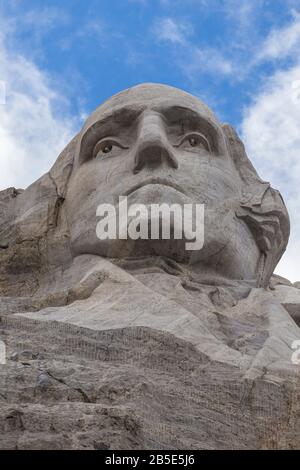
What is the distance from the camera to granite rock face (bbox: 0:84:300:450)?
173 inches

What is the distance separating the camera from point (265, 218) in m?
7.90

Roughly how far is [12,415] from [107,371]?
80 cm

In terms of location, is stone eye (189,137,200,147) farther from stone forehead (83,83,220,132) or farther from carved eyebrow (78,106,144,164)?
carved eyebrow (78,106,144,164)

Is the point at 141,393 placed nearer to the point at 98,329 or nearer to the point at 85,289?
the point at 98,329

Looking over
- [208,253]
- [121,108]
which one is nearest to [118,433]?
[208,253]

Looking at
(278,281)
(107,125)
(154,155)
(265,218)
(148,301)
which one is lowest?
(148,301)

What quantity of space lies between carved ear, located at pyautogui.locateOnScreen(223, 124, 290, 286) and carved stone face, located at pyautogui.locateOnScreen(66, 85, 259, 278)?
8 centimetres

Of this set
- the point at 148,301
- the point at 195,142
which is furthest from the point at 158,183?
the point at 148,301

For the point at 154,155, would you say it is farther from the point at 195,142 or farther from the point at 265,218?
the point at 265,218

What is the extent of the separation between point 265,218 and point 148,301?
207cm

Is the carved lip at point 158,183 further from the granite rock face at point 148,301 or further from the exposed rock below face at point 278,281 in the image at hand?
the exposed rock below face at point 278,281

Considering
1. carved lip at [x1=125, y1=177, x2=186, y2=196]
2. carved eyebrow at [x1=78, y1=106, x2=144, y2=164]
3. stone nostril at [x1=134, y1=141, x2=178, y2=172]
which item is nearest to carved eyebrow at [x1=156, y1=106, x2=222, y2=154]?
carved eyebrow at [x1=78, y1=106, x2=144, y2=164]

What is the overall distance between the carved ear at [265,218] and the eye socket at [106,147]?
96cm
